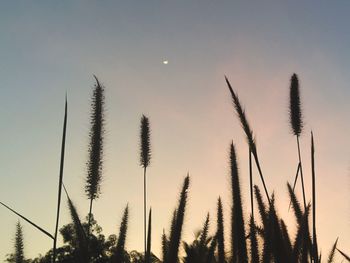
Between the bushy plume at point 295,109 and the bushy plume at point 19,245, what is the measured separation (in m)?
3.47

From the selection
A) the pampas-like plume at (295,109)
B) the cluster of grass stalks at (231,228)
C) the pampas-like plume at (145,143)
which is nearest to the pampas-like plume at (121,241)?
the cluster of grass stalks at (231,228)

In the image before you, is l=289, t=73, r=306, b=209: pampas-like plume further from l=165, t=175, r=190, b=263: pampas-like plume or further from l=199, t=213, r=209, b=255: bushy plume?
l=165, t=175, r=190, b=263: pampas-like plume

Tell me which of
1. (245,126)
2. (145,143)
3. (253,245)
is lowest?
(253,245)

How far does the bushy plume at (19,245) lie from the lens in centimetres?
457

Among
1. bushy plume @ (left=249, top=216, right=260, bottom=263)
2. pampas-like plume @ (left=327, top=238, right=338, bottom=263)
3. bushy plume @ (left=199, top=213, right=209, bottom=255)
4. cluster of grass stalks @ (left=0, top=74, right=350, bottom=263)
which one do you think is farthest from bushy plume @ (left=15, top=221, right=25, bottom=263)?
pampas-like plume @ (left=327, top=238, right=338, bottom=263)

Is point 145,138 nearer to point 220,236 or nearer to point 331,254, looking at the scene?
point 220,236

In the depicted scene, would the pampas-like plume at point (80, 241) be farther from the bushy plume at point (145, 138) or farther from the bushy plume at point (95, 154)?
the bushy plume at point (145, 138)

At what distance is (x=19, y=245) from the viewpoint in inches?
189

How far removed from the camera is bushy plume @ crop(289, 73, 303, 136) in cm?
642

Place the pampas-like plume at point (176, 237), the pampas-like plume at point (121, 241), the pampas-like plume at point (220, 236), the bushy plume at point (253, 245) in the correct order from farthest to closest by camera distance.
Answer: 1. the pampas-like plume at point (220, 236)
2. the pampas-like plume at point (121, 241)
3. the bushy plume at point (253, 245)
4. the pampas-like plume at point (176, 237)

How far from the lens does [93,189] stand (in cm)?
525

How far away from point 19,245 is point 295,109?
3.76 metres

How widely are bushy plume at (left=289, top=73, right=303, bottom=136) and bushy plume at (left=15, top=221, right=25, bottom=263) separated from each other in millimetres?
3466

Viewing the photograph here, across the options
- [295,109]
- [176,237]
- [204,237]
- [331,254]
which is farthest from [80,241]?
[295,109]
